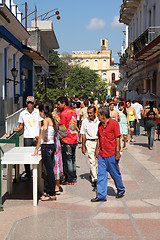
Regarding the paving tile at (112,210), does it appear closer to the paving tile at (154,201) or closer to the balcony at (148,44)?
the paving tile at (154,201)

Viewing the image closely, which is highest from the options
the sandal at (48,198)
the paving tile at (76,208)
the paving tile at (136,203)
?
the sandal at (48,198)

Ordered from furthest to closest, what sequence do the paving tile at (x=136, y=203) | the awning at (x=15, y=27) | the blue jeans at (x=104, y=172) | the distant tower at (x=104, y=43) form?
the distant tower at (x=104, y=43) → the awning at (x=15, y=27) → the blue jeans at (x=104, y=172) → the paving tile at (x=136, y=203)

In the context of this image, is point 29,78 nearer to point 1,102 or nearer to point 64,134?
point 1,102

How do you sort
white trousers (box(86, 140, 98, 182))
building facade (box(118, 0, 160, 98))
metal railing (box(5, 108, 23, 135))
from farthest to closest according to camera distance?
building facade (box(118, 0, 160, 98))
metal railing (box(5, 108, 23, 135))
white trousers (box(86, 140, 98, 182))

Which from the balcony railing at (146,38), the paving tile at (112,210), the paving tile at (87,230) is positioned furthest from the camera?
the balcony railing at (146,38)

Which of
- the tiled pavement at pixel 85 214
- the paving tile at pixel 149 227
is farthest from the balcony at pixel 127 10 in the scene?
the paving tile at pixel 149 227

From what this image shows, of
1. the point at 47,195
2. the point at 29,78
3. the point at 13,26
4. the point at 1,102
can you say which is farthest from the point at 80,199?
the point at 29,78

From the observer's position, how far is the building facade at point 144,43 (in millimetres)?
24891

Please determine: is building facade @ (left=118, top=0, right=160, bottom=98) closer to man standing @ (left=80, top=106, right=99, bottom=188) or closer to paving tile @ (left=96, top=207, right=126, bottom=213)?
man standing @ (left=80, top=106, right=99, bottom=188)

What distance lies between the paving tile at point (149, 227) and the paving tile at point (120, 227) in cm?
12

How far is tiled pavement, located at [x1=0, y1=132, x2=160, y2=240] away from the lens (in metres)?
5.34

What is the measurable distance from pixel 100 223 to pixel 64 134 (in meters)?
2.60

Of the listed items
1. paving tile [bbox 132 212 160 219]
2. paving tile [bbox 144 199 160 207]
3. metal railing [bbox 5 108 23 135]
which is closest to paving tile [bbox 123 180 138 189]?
paving tile [bbox 144 199 160 207]

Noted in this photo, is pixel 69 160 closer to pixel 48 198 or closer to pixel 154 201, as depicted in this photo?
pixel 48 198
